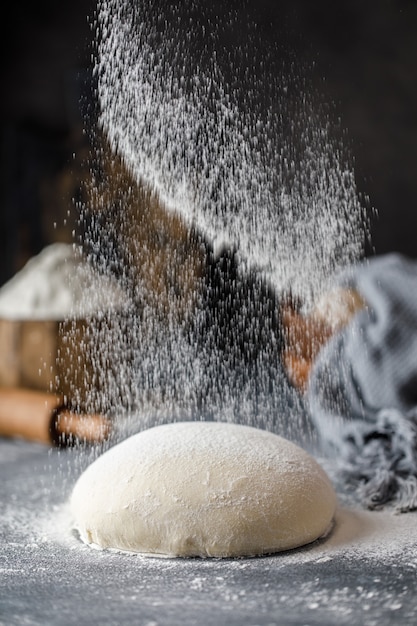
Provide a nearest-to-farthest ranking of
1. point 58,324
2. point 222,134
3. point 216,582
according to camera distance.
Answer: point 216,582 → point 222,134 → point 58,324

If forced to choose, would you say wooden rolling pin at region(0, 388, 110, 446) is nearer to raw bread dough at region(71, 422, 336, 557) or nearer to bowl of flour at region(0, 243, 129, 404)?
bowl of flour at region(0, 243, 129, 404)

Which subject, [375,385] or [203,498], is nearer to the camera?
[203,498]

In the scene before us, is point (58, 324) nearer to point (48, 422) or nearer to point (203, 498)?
point (48, 422)

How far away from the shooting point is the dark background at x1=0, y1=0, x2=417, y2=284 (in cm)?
174

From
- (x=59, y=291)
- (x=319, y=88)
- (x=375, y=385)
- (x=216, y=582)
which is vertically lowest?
(x=216, y=582)

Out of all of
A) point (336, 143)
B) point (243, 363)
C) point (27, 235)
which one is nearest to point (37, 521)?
point (243, 363)

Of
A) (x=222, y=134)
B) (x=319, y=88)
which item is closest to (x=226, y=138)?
(x=222, y=134)

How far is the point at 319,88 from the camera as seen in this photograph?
1414 mm

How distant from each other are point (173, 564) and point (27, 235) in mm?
1330

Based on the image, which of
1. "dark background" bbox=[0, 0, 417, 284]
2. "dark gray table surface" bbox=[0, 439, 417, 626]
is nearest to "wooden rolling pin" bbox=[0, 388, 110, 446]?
"dark gray table surface" bbox=[0, 439, 417, 626]

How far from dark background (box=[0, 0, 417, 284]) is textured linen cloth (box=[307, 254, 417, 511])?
0.31m

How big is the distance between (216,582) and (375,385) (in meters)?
0.64

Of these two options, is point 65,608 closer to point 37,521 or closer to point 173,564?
point 173,564

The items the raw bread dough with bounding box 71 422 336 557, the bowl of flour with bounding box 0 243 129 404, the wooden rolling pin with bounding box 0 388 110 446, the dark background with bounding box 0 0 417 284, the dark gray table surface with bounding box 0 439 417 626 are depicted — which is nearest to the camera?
the dark gray table surface with bounding box 0 439 417 626
